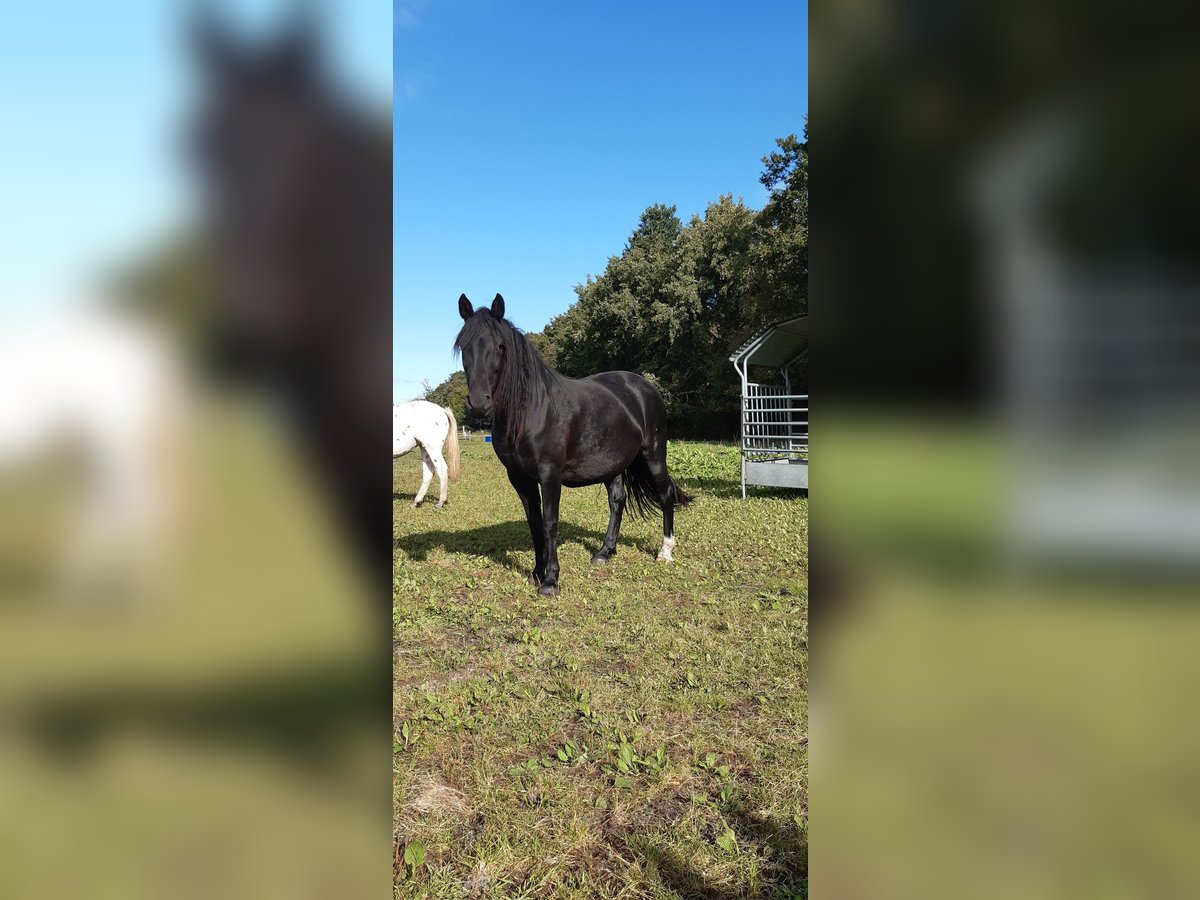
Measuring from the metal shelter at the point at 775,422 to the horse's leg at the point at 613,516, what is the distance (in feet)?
12.4

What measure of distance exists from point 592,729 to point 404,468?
15943 mm

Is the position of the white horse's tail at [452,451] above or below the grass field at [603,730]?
above

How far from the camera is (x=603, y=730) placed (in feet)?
9.86

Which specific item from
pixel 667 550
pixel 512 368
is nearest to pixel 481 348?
pixel 512 368

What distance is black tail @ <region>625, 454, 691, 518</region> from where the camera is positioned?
6.88m

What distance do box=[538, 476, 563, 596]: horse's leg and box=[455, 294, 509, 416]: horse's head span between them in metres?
0.94

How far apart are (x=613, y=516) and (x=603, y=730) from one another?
3.76 metres
